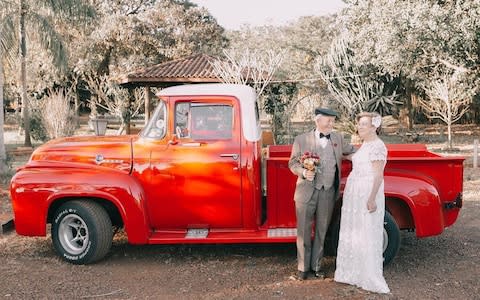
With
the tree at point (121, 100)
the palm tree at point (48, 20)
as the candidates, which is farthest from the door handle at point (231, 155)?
the tree at point (121, 100)

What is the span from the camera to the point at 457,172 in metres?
5.27

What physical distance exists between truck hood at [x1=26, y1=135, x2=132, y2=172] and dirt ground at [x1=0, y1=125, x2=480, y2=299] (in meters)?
1.08

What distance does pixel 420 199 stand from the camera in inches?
202

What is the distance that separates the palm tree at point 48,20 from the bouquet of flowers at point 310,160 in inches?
599

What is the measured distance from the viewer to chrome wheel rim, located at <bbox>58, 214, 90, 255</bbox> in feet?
18.0

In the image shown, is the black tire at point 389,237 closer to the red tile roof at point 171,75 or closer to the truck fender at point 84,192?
the truck fender at point 84,192

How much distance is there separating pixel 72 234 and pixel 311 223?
2.56 metres

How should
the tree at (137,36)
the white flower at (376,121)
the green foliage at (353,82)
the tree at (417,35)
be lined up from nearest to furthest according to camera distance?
the white flower at (376,121), the tree at (417,35), the green foliage at (353,82), the tree at (137,36)

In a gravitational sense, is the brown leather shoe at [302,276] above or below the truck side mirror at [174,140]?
below

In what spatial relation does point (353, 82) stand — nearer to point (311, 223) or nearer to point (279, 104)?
point (279, 104)

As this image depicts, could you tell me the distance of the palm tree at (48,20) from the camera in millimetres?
17875

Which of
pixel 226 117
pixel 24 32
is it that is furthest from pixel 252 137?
pixel 24 32

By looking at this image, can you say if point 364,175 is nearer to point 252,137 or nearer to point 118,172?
point 252,137

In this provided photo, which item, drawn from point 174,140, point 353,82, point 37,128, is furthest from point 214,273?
point 37,128
